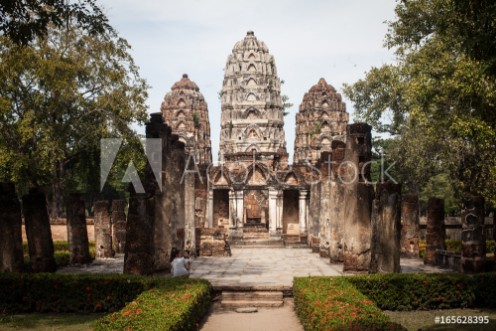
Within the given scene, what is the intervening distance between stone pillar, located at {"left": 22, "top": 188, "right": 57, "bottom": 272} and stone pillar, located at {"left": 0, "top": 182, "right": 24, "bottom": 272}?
62.4 inches

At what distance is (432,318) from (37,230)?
976 centimetres

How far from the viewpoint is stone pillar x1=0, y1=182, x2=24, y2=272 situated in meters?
14.7

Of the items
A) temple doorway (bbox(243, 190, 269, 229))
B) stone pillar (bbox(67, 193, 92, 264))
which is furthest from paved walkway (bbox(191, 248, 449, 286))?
temple doorway (bbox(243, 190, 269, 229))

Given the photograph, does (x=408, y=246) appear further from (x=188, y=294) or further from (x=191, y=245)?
(x=188, y=294)

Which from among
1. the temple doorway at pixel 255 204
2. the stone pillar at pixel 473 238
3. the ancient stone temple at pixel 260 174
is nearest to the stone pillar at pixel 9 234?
the ancient stone temple at pixel 260 174

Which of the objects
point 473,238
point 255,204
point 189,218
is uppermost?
point 255,204

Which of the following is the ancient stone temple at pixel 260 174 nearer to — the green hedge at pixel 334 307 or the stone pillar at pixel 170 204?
the stone pillar at pixel 170 204

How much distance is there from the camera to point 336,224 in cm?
2134

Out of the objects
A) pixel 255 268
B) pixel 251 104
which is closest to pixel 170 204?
pixel 255 268

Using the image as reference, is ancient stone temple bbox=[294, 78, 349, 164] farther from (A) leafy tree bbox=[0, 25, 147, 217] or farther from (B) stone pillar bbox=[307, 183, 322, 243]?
(A) leafy tree bbox=[0, 25, 147, 217]

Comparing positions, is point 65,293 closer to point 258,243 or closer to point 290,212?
point 258,243

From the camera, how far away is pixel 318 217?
1113 inches

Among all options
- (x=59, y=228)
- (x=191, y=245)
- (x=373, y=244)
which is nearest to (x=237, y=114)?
(x=59, y=228)

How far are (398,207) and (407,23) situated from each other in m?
10.9
